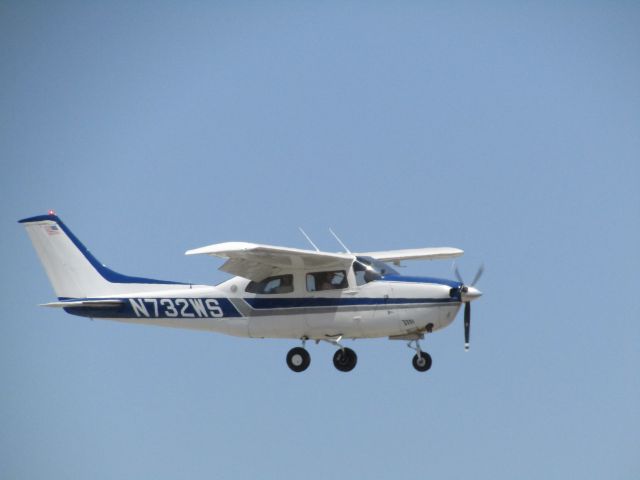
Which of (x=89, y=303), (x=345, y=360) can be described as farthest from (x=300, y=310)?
(x=89, y=303)

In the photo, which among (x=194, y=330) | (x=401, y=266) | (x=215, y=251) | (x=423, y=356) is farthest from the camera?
(x=401, y=266)

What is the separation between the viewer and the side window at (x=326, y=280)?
2641 centimetres

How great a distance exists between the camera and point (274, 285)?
88.4 feet

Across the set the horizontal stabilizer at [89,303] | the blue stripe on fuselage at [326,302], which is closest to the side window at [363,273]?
the blue stripe on fuselage at [326,302]

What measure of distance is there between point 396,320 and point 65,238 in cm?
982

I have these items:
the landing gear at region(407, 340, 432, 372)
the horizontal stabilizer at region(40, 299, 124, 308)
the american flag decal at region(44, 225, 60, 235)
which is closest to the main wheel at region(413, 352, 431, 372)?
the landing gear at region(407, 340, 432, 372)

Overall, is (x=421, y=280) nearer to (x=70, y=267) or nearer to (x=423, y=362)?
(x=423, y=362)

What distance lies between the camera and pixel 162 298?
92.7ft

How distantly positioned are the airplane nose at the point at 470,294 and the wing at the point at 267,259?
2915mm

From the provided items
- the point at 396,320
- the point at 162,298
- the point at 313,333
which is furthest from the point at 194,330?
the point at 396,320

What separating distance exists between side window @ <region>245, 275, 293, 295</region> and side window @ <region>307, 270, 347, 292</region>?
1.70 ft

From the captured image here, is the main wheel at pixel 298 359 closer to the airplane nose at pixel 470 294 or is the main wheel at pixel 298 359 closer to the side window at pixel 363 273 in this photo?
the side window at pixel 363 273

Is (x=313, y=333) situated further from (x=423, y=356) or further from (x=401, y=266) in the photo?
(x=401, y=266)

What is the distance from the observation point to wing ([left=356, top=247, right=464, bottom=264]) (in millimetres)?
30438
